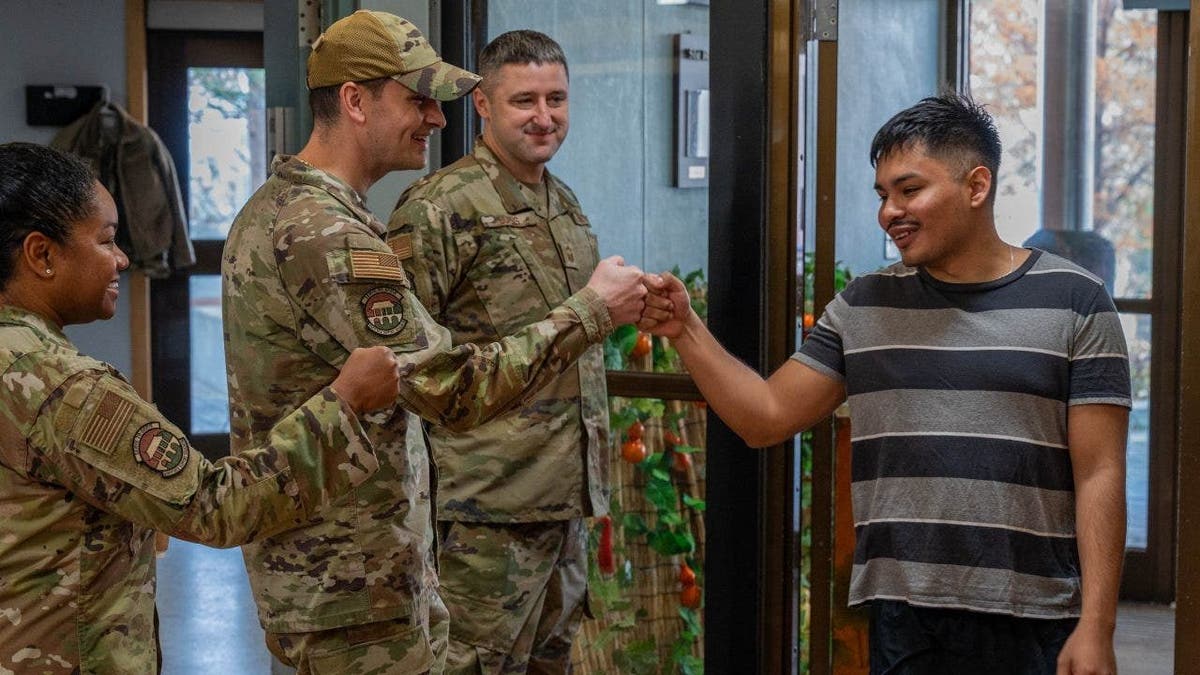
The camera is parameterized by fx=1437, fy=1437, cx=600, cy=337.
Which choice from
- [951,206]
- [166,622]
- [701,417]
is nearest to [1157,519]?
[701,417]

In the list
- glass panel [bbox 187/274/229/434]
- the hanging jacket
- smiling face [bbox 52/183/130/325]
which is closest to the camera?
smiling face [bbox 52/183/130/325]

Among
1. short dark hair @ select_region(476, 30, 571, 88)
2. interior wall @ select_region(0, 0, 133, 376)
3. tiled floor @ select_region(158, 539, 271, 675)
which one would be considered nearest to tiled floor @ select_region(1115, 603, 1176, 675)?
short dark hair @ select_region(476, 30, 571, 88)

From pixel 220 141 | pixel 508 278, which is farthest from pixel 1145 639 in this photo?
pixel 220 141

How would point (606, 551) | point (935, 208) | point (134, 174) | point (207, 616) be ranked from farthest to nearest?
point (134, 174) → point (207, 616) → point (606, 551) → point (935, 208)

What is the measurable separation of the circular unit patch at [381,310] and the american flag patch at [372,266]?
0.02 metres

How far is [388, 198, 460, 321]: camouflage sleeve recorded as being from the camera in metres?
2.86

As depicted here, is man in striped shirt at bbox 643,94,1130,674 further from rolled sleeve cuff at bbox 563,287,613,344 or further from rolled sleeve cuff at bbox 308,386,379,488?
rolled sleeve cuff at bbox 308,386,379,488

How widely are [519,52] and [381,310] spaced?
3.37 feet

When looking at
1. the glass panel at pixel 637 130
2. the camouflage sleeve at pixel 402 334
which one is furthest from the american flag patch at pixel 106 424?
the glass panel at pixel 637 130

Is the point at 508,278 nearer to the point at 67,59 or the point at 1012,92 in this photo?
the point at 1012,92

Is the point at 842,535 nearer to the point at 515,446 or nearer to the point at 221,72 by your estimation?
the point at 515,446

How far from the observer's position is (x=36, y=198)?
1845 mm

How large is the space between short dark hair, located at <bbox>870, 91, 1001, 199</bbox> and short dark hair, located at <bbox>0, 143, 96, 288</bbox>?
1.22 meters

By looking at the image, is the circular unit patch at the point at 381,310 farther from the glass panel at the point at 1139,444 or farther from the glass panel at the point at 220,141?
the glass panel at the point at 220,141
